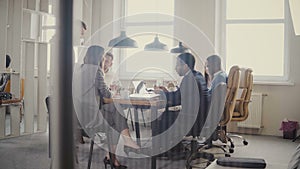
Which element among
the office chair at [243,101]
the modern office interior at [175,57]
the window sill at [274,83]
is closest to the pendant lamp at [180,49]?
the modern office interior at [175,57]

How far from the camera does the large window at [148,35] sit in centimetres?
469

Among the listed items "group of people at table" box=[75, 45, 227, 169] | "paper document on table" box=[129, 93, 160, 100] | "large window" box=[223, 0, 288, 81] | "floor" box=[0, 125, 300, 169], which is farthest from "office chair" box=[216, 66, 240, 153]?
"large window" box=[223, 0, 288, 81]

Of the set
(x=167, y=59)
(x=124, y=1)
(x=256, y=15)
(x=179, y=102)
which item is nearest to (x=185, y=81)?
(x=179, y=102)

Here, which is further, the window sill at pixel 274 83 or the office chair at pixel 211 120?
the window sill at pixel 274 83

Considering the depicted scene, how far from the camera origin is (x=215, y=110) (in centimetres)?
326

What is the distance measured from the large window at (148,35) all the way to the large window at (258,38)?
781 millimetres

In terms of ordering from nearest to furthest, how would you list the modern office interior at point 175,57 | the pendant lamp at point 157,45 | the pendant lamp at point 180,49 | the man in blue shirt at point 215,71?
1. the man in blue shirt at point 215,71
2. the modern office interior at point 175,57
3. the pendant lamp at point 157,45
4. the pendant lamp at point 180,49

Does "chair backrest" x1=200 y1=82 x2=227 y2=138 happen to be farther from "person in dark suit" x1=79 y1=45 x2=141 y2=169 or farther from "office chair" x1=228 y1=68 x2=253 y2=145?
"person in dark suit" x1=79 y1=45 x2=141 y2=169

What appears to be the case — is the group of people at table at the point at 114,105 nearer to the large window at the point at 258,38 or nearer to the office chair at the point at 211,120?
the office chair at the point at 211,120

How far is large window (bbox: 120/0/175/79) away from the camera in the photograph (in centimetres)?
469

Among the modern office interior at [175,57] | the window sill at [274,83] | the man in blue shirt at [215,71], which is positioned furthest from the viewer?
the window sill at [274,83]

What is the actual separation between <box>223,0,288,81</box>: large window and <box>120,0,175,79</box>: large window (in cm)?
78

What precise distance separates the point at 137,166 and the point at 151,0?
106 inches

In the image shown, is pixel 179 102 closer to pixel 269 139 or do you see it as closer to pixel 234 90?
pixel 234 90
